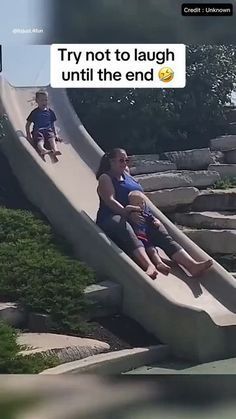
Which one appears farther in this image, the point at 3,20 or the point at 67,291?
the point at 67,291

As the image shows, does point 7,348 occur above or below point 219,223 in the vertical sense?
below

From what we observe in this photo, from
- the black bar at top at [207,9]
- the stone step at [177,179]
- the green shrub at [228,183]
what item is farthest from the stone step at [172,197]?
the black bar at top at [207,9]

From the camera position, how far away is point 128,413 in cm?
331

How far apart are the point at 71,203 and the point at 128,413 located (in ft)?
3.11

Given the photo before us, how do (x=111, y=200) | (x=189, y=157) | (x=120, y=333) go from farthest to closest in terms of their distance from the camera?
(x=189, y=157) < (x=111, y=200) < (x=120, y=333)

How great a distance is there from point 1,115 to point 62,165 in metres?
0.36

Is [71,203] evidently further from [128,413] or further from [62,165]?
[128,413]

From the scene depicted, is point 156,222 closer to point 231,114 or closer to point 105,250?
point 105,250

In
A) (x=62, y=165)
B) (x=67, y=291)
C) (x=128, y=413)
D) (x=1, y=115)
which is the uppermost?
(x=1, y=115)

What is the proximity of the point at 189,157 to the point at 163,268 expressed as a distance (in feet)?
1.76

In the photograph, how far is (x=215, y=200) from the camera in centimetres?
378

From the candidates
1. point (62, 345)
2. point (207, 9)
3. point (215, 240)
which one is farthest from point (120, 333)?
point (207, 9)

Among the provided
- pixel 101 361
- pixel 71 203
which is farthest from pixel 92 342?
pixel 71 203

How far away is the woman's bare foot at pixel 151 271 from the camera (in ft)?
11.5
